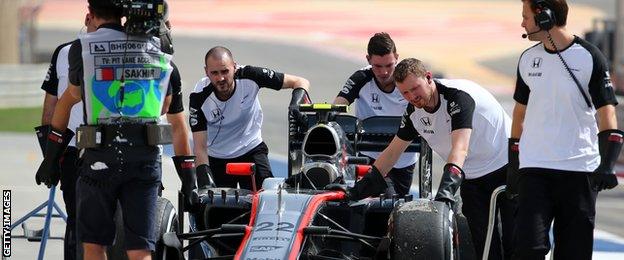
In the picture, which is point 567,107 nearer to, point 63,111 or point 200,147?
point 63,111

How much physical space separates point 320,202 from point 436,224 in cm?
67

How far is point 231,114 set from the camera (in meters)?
10.7

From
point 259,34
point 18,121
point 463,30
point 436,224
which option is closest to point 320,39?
point 259,34

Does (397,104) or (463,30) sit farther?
(463,30)

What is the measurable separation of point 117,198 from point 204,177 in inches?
78.2

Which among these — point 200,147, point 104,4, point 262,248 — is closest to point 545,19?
point 262,248

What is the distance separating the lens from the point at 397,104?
1083 cm

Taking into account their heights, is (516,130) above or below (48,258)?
above

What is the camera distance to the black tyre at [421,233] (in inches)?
319

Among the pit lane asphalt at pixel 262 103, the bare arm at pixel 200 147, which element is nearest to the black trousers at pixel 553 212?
the bare arm at pixel 200 147

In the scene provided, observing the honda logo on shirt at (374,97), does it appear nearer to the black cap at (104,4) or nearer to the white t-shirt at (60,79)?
the white t-shirt at (60,79)

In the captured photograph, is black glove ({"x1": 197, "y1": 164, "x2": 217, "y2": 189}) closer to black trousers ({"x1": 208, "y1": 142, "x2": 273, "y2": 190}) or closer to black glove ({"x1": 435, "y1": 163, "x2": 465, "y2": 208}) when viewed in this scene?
black trousers ({"x1": 208, "y1": 142, "x2": 273, "y2": 190})

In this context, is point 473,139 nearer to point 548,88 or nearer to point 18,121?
point 548,88

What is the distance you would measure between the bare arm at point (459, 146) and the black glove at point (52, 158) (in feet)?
7.15
